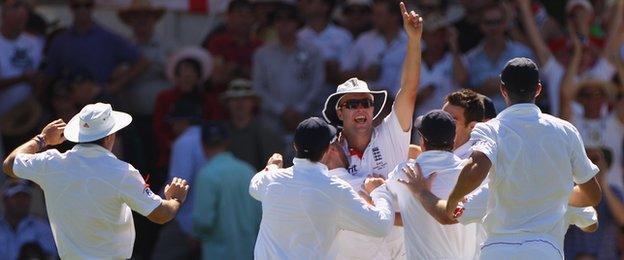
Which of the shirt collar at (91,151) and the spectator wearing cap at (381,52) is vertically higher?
the shirt collar at (91,151)

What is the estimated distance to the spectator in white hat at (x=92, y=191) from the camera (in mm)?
9023

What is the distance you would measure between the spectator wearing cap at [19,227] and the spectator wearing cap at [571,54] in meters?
4.95

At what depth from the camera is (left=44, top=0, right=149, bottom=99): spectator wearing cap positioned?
1451cm

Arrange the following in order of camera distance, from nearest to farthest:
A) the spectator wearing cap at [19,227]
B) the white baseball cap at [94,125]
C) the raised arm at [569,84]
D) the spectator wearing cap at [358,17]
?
the white baseball cap at [94,125]
the spectator wearing cap at [19,227]
the raised arm at [569,84]
the spectator wearing cap at [358,17]

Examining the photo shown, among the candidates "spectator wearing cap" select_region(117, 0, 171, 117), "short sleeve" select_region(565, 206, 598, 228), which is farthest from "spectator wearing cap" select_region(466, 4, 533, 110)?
"short sleeve" select_region(565, 206, 598, 228)

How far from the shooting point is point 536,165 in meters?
8.29

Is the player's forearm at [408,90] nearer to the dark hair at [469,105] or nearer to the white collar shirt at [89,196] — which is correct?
the dark hair at [469,105]

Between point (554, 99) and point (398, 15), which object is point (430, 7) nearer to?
point (398, 15)

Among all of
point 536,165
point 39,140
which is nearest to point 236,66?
point 39,140

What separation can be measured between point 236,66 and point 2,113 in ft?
7.62

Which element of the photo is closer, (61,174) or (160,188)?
(61,174)

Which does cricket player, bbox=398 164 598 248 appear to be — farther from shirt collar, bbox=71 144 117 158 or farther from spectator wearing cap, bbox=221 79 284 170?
spectator wearing cap, bbox=221 79 284 170

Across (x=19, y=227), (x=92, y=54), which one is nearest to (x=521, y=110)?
(x=19, y=227)

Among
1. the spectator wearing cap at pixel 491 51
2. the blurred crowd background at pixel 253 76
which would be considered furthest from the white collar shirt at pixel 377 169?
the spectator wearing cap at pixel 491 51
